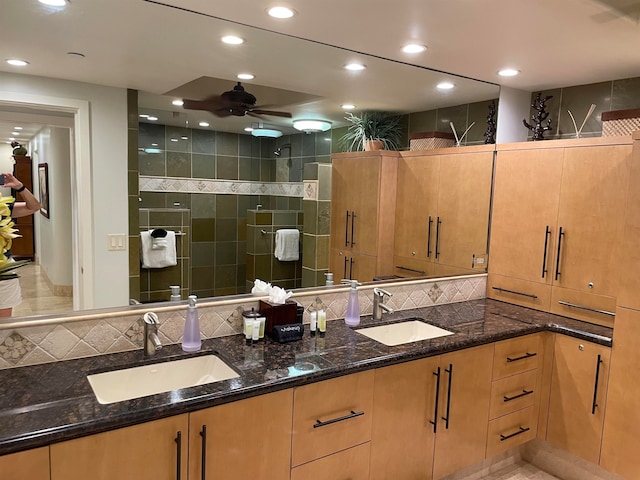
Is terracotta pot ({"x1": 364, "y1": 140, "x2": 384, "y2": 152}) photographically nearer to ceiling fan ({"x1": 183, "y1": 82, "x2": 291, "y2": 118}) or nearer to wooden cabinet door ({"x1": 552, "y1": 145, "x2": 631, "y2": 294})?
ceiling fan ({"x1": 183, "y1": 82, "x2": 291, "y2": 118})

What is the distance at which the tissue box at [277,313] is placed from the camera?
228 cm

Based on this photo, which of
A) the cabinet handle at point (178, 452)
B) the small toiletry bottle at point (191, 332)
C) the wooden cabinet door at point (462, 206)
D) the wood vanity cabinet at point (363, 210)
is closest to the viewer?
the cabinet handle at point (178, 452)

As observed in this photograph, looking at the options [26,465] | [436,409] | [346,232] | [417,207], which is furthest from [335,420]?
[417,207]

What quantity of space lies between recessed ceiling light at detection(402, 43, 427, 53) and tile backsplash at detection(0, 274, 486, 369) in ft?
4.43

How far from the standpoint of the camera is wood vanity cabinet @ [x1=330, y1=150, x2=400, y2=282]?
2.81 meters

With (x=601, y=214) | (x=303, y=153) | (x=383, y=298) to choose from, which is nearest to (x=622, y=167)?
(x=601, y=214)

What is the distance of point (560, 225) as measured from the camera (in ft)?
9.45

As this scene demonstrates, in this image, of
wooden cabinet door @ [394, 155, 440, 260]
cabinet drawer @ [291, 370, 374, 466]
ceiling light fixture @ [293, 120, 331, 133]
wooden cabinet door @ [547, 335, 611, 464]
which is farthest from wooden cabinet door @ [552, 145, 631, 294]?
cabinet drawer @ [291, 370, 374, 466]

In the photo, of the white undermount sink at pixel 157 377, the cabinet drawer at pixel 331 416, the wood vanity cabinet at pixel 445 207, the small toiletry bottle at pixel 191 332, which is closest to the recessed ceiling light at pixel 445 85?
the wood vanity cabinet at pixel 445 207

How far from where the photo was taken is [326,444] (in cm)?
196

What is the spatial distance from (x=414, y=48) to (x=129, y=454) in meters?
2.28

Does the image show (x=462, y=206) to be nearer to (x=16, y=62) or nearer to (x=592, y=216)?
(x=592, y=216)

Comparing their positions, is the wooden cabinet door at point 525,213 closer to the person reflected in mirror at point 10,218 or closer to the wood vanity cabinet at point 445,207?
the wood vanity cabinet at point 445,207

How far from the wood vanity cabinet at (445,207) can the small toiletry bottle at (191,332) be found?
5.14 feet
